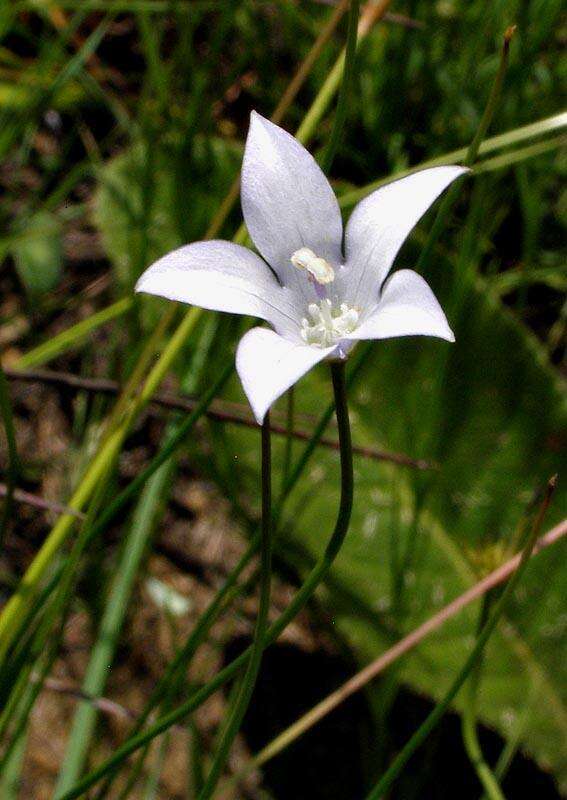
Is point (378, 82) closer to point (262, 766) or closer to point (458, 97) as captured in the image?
point (458, 97)

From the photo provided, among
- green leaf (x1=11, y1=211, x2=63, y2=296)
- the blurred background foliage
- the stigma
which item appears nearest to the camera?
the stigma

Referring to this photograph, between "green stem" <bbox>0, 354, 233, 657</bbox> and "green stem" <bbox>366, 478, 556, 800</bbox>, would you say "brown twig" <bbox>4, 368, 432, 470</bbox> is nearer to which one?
"green stem" <bbox>0, 354, 233, 657</bbox>

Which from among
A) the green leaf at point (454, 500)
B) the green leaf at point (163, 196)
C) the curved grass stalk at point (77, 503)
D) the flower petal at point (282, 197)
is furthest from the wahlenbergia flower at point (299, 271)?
the green leaf at point (163, 196)

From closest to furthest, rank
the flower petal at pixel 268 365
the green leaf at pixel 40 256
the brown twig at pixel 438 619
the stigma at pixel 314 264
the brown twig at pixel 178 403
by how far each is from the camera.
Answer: the flower petal at pixel 268 365, the stigma at pixel 314 264, the brown twig at pixel 438 619, the brown twig at pixel 178 403, the green leaf at pixel 40 256

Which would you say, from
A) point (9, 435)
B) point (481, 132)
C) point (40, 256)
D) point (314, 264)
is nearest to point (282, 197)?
point (314, 264)

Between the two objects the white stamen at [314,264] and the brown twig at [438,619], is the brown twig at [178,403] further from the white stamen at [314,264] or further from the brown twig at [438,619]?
the white stamen at [314,264]

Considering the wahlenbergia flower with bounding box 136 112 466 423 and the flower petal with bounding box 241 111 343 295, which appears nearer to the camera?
the wahlenbergia flower with bounding box 136 112 466 423

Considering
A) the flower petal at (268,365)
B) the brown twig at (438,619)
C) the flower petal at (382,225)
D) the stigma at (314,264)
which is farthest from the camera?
the brown twig at (438,619)

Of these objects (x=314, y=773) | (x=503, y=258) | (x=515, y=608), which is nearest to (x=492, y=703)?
(x=515, y=608)

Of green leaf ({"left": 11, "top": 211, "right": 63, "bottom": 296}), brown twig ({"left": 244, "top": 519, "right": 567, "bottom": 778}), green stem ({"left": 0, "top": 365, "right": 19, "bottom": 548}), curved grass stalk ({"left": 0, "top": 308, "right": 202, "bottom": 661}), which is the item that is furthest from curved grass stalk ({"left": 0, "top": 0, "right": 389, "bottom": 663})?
green leaf ({"left": 11, "top": 211, "right": 63, "bottom": 296})
